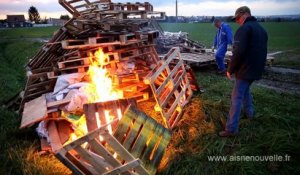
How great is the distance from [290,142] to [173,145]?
2.01m

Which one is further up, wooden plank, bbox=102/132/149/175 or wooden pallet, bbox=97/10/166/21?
wooden pallet, bbox=97/10/166/21

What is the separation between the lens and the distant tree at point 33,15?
10275 cm

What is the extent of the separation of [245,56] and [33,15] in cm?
11356

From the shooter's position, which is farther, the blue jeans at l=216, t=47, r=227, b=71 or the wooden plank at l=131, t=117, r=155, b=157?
the blue jeans at l=216, t=47, r=227, b=71

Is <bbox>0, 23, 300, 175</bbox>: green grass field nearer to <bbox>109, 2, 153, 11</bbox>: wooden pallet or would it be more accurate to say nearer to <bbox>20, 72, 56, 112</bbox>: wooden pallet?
<bbox>20, 72, 56, 112</bbox>: wooden pallet

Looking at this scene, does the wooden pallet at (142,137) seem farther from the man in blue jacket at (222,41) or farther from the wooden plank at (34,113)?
the man in blue jacket at (222,41)

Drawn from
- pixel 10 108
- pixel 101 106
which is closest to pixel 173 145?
pixel 101 106

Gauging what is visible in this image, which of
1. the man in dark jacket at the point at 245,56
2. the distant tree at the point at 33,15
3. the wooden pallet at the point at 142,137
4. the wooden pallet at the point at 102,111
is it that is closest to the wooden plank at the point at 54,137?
the wooden pallet at the point at 102,111

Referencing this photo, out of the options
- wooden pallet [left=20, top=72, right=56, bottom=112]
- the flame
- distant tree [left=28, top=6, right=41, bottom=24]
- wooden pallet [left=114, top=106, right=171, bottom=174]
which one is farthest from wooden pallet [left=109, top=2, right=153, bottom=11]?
distant tree [left=28, top=6, right=41, bottom=24]

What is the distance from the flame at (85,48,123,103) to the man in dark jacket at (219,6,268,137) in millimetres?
2266

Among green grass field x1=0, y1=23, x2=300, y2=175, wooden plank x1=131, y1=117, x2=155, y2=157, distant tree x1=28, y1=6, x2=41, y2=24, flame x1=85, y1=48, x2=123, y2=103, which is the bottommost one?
green grass field x1=0, y1=23, x2=300, y2=175

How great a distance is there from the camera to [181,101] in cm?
603

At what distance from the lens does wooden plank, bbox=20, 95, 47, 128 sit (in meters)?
4.92

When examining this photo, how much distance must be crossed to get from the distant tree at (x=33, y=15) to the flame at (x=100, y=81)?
107 m
